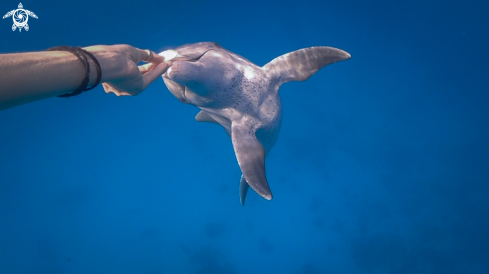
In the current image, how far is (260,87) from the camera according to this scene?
450 centimetres

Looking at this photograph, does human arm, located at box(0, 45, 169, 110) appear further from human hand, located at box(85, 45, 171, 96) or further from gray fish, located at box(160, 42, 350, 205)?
gray fish, located at box(160, 42, 350, 205)

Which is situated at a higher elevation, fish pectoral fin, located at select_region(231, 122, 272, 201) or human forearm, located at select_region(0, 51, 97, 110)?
human forearm, located at select_region(0, 51, 97, 110)

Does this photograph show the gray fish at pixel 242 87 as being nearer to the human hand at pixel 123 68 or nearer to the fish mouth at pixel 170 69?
the fish mouth at pixel 170 69

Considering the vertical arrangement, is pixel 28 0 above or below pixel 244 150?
above

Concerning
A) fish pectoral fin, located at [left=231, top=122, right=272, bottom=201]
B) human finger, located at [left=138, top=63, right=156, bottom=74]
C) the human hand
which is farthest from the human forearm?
fish pectoral fin, located at [left=231, top=122, right=272, bottom=201]

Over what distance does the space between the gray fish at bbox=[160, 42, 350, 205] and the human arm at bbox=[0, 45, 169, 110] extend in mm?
990

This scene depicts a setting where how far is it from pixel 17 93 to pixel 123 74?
34.4 inches

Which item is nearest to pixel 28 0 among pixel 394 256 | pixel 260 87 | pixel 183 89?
pixel 183 89

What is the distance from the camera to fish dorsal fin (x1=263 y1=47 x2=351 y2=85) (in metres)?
4.84

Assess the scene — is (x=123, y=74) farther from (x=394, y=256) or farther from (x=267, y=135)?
(x=394, y=256)

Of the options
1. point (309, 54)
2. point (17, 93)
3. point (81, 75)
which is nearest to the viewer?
point (17, 93)

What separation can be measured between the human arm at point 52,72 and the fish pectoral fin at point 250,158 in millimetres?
1997

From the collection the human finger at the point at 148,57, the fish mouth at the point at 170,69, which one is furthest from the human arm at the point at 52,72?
the fish mouth at the point at 170,69

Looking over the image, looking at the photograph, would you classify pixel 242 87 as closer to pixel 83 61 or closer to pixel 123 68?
pixel 123 68
